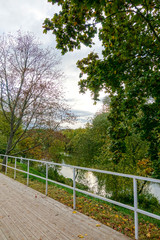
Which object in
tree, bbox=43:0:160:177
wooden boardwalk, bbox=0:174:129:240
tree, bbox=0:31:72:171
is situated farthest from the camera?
tree, bbox=0:31:72:171

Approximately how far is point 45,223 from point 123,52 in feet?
18.2

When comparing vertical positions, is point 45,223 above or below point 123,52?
below

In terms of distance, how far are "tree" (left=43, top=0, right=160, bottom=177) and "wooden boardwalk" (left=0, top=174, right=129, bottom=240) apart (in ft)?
11.9

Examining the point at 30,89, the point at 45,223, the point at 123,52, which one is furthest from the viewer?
the point at 30,89

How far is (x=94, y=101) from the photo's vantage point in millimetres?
7840

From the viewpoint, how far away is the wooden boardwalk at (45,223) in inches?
125

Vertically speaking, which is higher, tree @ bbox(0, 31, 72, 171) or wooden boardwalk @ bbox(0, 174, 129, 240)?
tree @ bbox(0, 31, 72, 171)

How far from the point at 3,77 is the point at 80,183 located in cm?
1144

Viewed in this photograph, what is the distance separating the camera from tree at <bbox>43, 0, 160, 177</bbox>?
17.3 feet

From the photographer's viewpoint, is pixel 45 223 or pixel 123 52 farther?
pixel 123 52

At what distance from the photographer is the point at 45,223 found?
12.1 ft

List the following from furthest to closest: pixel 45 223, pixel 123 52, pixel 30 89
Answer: pixel 30 89
pixel 123 52
pixel 45 223

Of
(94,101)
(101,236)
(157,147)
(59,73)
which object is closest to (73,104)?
(59,73)

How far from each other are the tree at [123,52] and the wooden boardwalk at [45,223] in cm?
364
